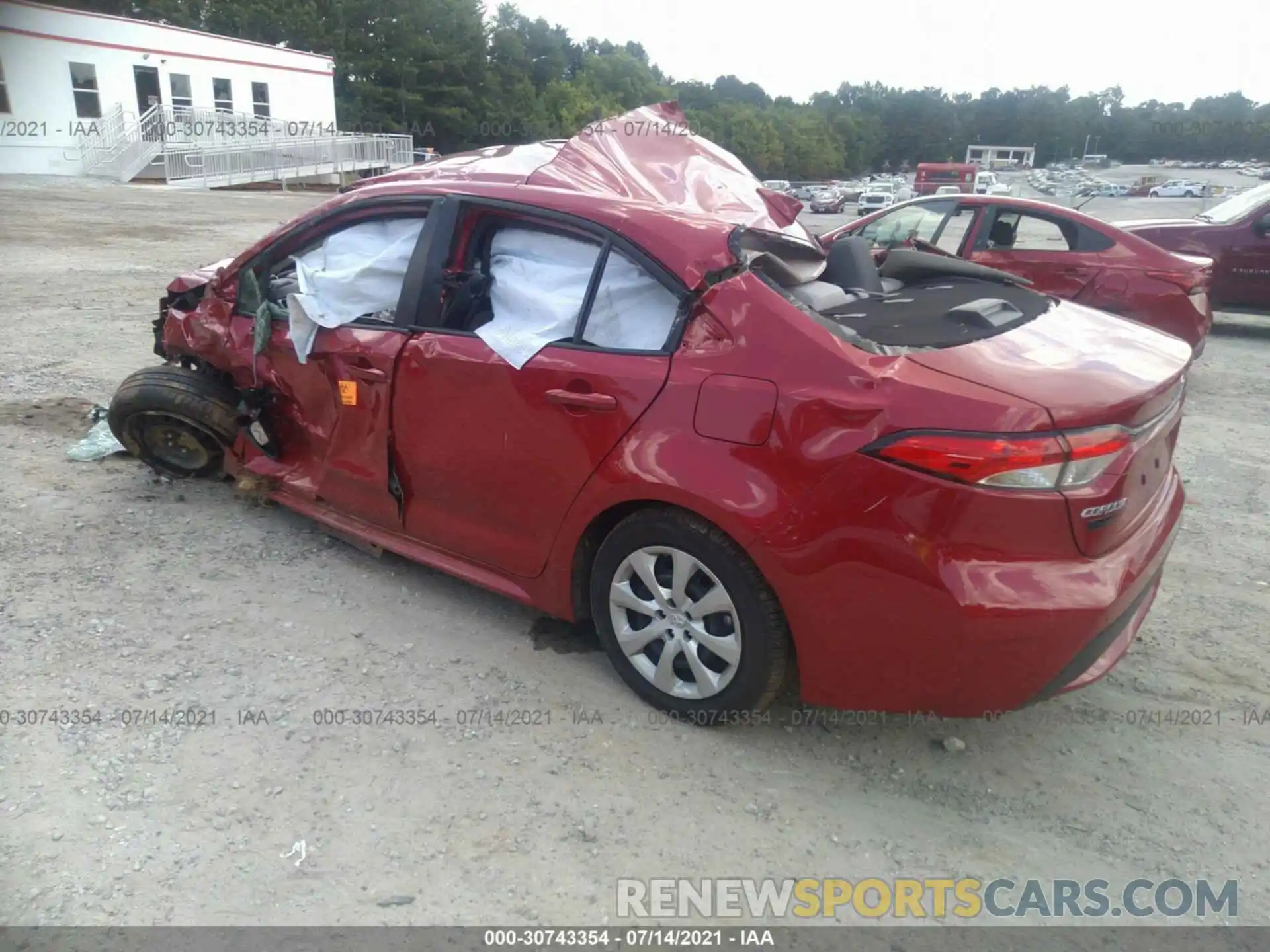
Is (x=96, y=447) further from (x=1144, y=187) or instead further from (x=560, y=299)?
(x=1144, y=187)

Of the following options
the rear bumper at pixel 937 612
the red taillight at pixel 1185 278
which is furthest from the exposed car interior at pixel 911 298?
the red taillight at pixel 1185 278

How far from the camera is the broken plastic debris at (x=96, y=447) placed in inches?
188

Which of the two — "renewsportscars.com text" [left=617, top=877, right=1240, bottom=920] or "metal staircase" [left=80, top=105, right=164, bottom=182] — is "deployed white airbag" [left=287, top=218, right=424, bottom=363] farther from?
"metal staircase" [left=80, top=105, right=164, bottom=182]

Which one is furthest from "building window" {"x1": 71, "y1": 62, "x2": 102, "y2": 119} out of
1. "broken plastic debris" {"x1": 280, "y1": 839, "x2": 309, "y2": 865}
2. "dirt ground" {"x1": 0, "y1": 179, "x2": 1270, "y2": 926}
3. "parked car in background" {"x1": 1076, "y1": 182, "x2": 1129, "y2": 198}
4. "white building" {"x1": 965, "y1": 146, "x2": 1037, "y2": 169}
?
"white building" {"x1": 965, "y1": 146, "x2": 1037, "y2": 169}

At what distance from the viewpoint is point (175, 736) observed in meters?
2.75

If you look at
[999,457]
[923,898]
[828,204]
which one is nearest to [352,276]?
[999,457]

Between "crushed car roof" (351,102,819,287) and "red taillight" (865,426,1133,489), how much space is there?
841 mm

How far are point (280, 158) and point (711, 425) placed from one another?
30.9 metres

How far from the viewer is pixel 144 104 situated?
26344mm

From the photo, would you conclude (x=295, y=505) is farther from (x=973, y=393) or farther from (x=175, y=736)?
(x=973, y=393)

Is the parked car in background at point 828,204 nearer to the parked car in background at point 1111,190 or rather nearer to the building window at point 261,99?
the parked car in background at point 1111,190

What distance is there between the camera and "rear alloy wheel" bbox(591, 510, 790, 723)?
255 cm

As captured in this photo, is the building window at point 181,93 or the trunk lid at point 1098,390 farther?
the building window at point 181,93

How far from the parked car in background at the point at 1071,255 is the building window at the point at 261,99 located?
29.6m
